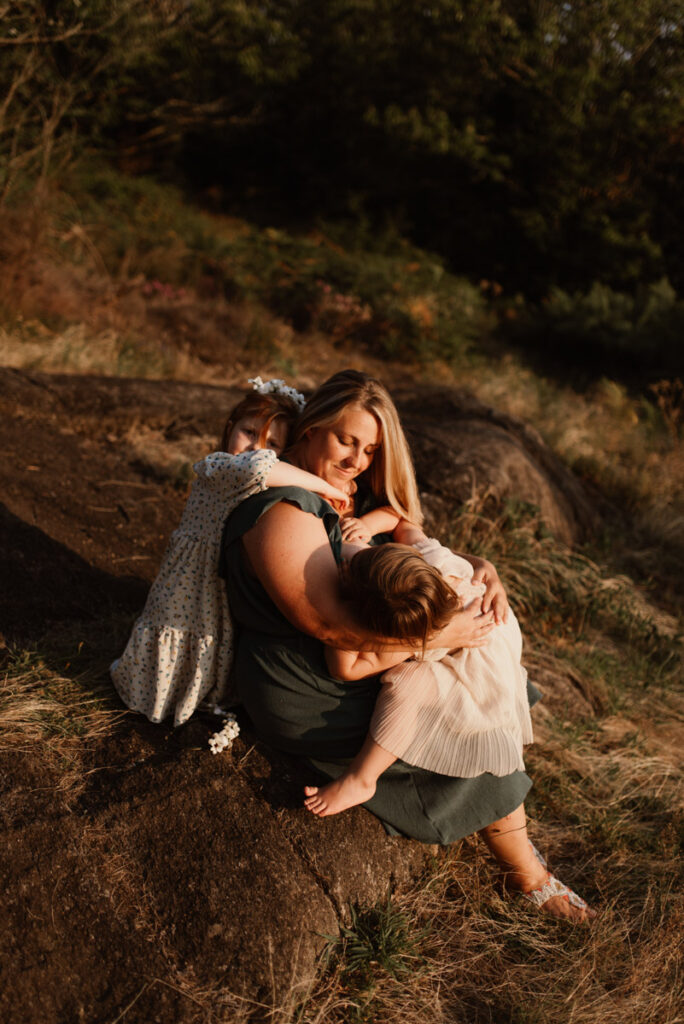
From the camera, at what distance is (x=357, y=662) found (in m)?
2.12

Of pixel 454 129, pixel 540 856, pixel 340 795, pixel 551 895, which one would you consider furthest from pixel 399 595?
pixel 454 129

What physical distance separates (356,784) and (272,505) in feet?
2.65

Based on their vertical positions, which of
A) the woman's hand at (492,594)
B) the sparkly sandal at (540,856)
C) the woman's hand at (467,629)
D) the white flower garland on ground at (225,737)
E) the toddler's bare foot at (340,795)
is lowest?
the sparkly sandal at (540,856)

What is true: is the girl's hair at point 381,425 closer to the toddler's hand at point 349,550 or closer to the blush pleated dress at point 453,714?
the toddler's hand at point 349,550

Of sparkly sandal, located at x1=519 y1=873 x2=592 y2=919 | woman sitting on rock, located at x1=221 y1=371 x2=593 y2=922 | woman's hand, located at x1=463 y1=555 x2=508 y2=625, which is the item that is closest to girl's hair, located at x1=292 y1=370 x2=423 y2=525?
woman sitting on rock, located at x1=221 y1=371 x2=593 y2=922

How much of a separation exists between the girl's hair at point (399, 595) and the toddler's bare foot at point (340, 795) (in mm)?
452

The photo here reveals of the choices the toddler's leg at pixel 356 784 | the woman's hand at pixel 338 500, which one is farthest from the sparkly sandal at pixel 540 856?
the woman's hand at pixel 338 500

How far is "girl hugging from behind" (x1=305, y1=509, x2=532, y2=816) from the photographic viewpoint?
6.61 ft

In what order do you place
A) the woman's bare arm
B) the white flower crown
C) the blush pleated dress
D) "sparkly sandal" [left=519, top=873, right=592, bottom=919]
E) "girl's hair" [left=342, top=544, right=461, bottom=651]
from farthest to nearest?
the white flower crown, "sparkly sandal" [left=519, top=873, right=592, bottom=919], the blush pleated dress, the woman's bare arm, "girl's hair" [left=342, top=544, right=461, bottom=651]

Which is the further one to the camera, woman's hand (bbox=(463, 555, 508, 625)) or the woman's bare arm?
woman's hand (bbox=(463, 555, 508, 625))

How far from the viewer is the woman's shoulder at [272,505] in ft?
6.95

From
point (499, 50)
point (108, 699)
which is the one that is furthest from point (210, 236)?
point (108, 699)

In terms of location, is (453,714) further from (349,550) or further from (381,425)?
(381,425)

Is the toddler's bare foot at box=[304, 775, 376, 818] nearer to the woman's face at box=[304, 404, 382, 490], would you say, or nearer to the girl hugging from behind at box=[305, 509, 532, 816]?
the girl hugging from behind at box=[305, 509, 532, 816]
